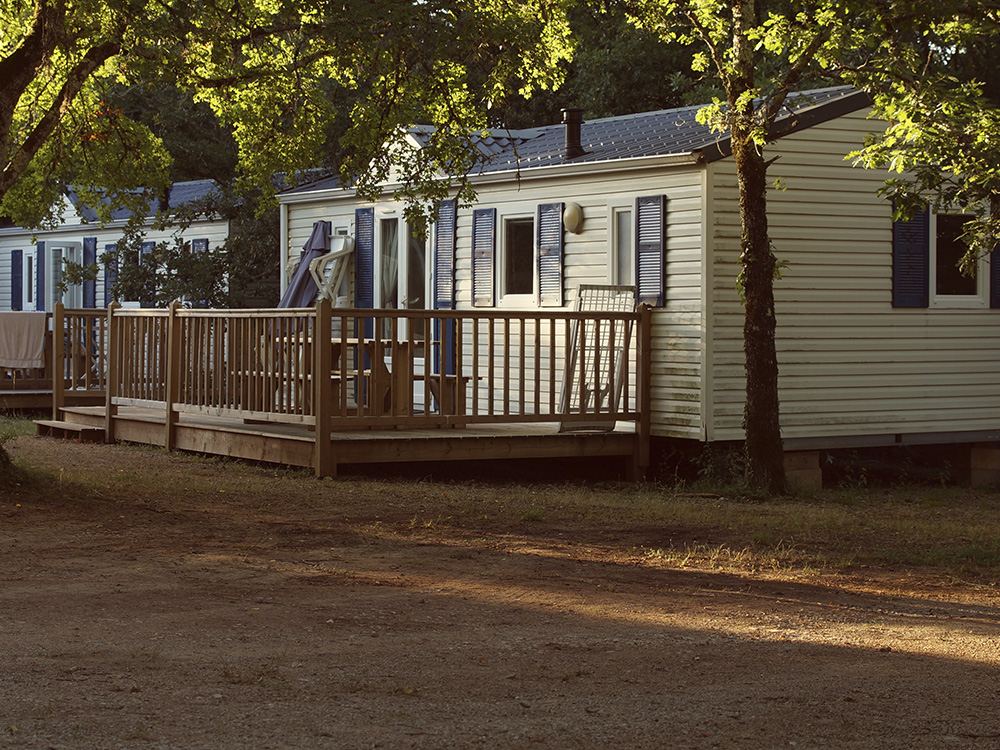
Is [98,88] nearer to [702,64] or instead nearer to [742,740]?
[702,64]

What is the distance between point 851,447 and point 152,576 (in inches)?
337

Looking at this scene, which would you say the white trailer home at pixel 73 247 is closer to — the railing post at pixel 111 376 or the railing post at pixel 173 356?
the railing post at pixel 111 376

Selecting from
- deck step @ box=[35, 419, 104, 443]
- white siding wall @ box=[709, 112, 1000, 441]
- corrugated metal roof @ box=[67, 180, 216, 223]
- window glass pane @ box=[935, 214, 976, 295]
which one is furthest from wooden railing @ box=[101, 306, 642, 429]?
corrugated metal roof @ box=[67, 180, 216, 223]

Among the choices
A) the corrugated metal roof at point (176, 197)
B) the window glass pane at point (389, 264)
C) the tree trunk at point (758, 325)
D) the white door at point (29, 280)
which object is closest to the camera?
the tree trunk at point (758, 325)

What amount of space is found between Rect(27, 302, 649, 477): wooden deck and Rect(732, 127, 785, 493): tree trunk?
1.38 metres

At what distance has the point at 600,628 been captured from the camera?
5.70 m

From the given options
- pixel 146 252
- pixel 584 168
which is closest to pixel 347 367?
pixel 584 168

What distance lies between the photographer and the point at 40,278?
26453 millimetres

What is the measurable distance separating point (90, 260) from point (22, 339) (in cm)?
761

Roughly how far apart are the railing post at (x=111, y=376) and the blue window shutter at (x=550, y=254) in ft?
14.4

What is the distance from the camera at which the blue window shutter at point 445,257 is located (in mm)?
14914

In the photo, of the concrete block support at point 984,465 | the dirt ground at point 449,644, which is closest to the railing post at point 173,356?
the dirt ground at point 449,644

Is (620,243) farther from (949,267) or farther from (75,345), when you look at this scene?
(75,345)

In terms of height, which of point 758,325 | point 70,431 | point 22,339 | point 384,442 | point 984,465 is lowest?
point 984,465
